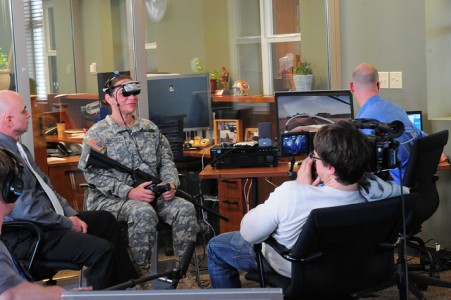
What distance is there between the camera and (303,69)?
633 cm

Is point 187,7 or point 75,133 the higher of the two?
point 187,7

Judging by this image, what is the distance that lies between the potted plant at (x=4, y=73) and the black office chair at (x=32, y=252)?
1247mm

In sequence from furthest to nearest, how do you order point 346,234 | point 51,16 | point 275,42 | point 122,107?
point 275,42
point 51,16
point 122,107
point 346,234

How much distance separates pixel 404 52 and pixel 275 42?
43.1 inches

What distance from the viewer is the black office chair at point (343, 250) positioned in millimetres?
2980

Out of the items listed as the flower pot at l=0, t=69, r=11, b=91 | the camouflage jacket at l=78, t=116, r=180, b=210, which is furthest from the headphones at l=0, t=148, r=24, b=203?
the flower pot at l=0, t=69, r=11, b=91

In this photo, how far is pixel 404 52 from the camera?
5695mm

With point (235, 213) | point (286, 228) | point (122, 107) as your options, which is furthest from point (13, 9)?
point (286, 228)

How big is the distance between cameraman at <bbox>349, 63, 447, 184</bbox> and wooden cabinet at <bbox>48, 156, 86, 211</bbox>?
73.9 inches

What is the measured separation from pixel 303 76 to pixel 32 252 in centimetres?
312

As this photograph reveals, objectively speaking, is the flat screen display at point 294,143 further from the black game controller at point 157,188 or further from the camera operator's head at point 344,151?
the camera operator's head at point 344,151

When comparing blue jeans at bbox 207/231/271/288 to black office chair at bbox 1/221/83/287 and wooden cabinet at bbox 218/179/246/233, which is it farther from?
wooden cabinet at bbox 218/179/246/233

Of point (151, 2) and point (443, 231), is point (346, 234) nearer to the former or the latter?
point (443, 231)

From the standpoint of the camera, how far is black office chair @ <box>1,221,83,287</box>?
3773mm
